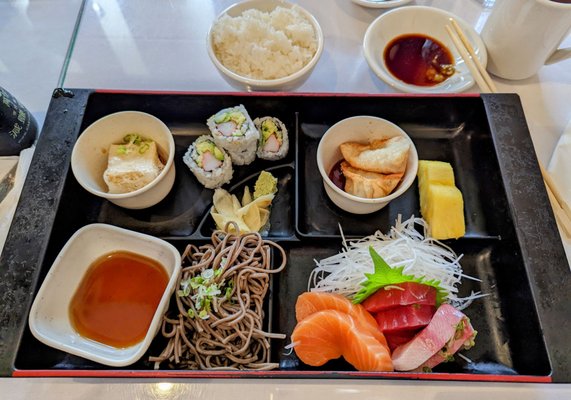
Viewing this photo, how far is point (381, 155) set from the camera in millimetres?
1528

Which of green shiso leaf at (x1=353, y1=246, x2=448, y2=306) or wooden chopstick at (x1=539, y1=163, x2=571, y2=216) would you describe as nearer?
green shiso leaf at (x1=353, y1=246, x2=448, y2=306)

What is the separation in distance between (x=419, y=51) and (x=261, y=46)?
2.43ft

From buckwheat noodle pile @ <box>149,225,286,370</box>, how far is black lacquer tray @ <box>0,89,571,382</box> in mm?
71

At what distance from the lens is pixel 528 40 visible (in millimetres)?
1714

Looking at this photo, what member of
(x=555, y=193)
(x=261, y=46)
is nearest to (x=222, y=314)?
(x=261, y=46)

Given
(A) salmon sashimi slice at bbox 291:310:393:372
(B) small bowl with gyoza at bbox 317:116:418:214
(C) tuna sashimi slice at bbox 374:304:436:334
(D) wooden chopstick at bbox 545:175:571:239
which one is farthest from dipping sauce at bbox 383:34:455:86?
(A) salmon sashimi slice at bbox 291:310:393:372

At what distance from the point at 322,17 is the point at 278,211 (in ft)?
3.61

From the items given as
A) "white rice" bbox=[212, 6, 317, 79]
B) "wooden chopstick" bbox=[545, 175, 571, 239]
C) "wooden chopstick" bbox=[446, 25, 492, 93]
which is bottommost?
"wooden chopstick" bbox=[545, 175, 571, 239]

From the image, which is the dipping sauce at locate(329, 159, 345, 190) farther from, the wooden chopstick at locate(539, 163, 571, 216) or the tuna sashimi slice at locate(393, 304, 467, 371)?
the wooden chopstick at locate(539, 163, 571, 216)

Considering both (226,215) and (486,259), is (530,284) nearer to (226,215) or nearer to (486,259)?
(486,259)

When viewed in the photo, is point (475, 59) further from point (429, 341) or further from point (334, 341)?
point (334, 341)

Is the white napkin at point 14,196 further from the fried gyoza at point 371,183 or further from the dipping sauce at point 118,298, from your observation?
the fried gyoza at point 371,183

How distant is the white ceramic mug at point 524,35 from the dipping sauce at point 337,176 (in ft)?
2.83

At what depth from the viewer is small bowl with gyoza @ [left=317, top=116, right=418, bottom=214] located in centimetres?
151
